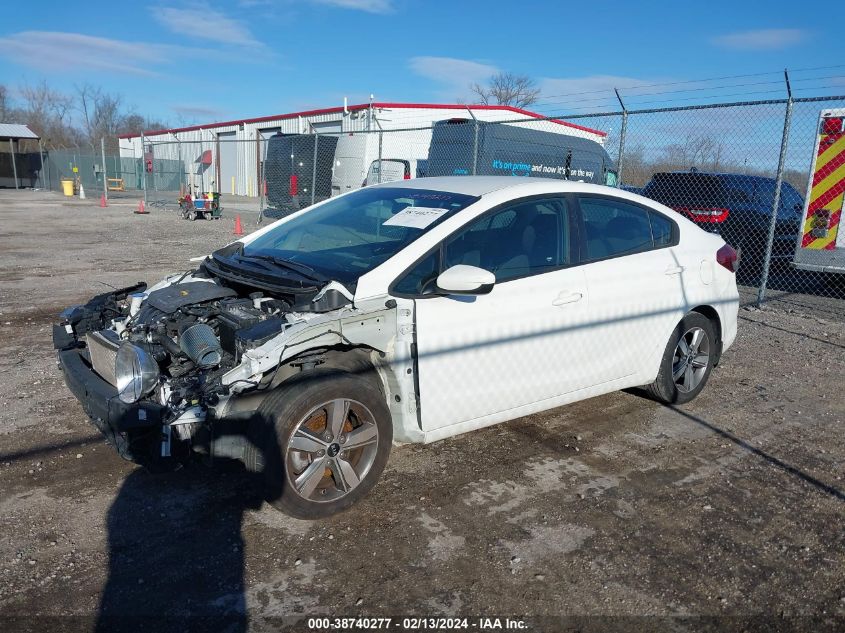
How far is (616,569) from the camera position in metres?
3.18

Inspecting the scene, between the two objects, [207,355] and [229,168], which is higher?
[229,168]

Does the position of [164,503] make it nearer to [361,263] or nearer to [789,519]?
[361,263]

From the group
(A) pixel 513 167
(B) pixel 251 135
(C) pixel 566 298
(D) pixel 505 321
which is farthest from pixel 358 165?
(B) pixel 251 135

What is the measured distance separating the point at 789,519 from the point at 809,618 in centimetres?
89

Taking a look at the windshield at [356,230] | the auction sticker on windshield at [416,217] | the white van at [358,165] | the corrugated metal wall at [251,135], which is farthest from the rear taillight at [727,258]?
the corrugated metal wall at [251,135]

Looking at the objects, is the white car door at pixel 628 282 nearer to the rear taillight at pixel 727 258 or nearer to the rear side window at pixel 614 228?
the rear side window at pixel 614 228

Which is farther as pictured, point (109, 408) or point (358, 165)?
point (358, 165)

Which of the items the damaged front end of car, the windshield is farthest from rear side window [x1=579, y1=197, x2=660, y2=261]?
the damaged front end of car

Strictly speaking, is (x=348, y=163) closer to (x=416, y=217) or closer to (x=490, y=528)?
(x=416, y=217)

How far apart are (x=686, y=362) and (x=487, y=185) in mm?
2141

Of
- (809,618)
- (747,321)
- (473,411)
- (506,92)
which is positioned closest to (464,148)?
(747,321)

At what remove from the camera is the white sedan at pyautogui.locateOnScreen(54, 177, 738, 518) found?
10.8 ft

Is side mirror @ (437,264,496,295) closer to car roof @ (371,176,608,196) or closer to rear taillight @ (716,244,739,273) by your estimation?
car roof @ (371,176,608,196)

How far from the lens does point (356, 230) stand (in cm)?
441
